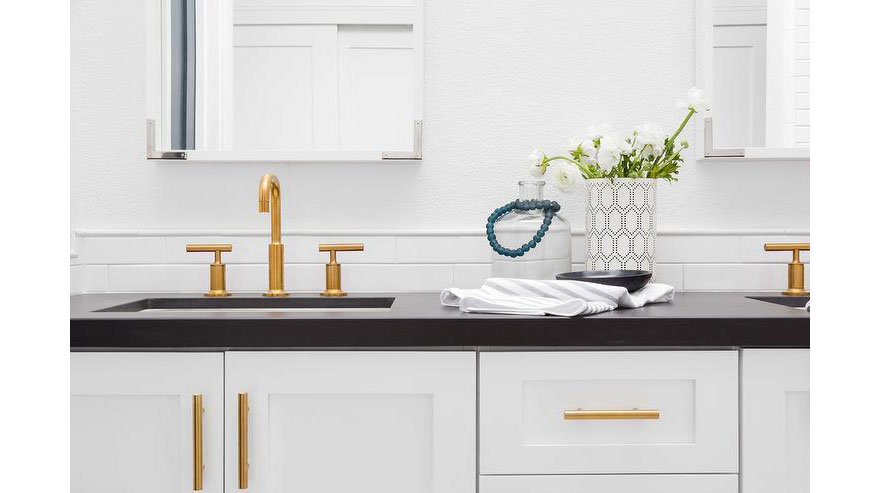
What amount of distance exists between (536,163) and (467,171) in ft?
0.61

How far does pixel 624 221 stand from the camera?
1.44m

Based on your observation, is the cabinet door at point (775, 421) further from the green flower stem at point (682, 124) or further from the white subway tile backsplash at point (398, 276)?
the white subway tile backsplash at point (398, 276)

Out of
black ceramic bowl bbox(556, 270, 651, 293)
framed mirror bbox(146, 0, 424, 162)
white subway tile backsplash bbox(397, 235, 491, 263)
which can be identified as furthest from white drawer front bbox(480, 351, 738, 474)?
framed mirror bbox(146, 0, 424, 162)

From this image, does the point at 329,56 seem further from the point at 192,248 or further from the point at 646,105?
the point at 646,105

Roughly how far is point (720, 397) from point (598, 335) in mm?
217

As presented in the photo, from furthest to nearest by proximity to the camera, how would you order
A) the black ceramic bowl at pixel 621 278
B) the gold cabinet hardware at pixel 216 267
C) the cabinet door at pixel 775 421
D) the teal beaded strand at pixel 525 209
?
the gold cabinet hardware at pixel 216 267, the teal beaded strand at pixel 525 209, the black ceramic bowl at pixel 621 278, the cabinet door at pixel 775 421

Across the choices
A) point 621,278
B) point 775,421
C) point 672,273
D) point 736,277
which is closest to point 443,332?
point 621,278

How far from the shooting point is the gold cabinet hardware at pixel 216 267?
1510mm

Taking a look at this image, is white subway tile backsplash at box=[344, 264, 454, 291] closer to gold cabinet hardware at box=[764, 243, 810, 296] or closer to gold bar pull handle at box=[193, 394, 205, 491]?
gold bar pull handle at box=[193, 394, 205, 491]

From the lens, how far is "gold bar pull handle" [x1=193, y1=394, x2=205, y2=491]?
3.39 ft

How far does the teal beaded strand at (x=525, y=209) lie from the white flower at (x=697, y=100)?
0.38m

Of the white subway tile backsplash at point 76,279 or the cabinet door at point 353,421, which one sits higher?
the white subway tile backsplash at point 76,279

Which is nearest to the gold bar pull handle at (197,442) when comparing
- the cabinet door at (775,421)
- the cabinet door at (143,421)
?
the cabinet door at (143,421)

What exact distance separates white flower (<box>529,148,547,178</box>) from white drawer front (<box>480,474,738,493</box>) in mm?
718
